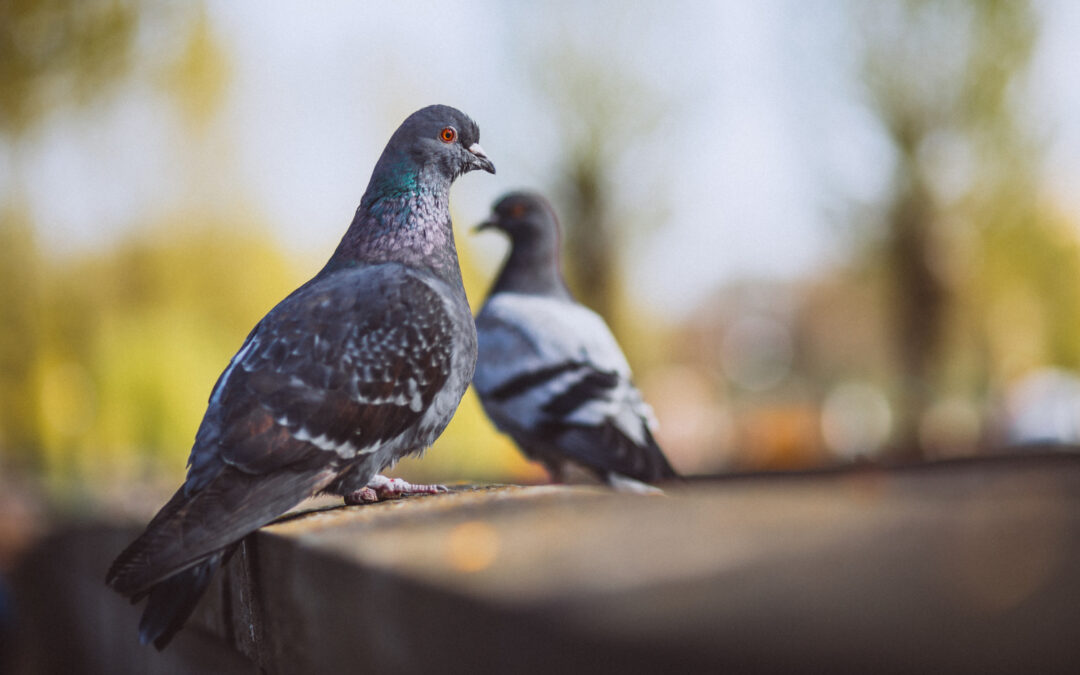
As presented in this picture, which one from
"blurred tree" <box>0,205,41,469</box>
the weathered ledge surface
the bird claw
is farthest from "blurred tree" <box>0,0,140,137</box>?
the weathered ledge surface

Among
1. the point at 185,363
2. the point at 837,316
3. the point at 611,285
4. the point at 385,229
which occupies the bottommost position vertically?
the point at 837,316

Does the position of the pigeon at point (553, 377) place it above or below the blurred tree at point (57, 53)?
below

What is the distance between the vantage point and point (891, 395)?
11328mm

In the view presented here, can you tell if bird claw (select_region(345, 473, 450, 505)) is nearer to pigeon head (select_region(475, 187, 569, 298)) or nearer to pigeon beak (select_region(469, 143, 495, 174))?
pigeon beak (select_region(469, 143, 495, 174))

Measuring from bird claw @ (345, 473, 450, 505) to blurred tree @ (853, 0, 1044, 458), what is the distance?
30.6 feet

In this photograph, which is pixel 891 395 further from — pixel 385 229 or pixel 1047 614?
pixel 1047 614

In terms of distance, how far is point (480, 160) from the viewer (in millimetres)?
2293

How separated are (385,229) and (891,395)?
10611 mm

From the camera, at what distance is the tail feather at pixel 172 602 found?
62.9 inches

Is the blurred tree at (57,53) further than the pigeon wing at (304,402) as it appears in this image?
Yes

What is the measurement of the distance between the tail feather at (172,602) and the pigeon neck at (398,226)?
2.70ft

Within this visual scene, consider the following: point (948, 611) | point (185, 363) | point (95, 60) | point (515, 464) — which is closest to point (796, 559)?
point (948, 611)

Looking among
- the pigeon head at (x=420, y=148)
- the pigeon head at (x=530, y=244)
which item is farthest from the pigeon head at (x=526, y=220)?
the pigeon head at (x=420, y=148)

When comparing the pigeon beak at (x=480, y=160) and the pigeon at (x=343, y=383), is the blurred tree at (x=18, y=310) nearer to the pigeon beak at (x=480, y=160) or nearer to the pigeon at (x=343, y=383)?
the pigeon at (x=343, y=383)
